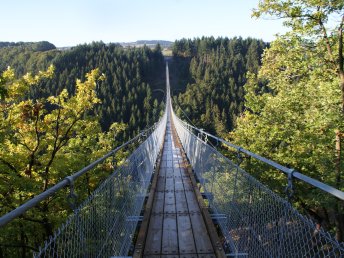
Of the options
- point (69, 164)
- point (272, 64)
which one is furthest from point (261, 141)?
point (69, 164)

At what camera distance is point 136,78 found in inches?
5059

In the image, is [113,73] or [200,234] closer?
[200,234]

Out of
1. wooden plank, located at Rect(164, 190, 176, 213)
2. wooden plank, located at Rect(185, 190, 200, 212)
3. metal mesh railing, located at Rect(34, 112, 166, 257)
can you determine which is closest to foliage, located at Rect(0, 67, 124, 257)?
wooden plank, located at Rect(164, 190, 176, 213)

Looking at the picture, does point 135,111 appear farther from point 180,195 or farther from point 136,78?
point 180,195

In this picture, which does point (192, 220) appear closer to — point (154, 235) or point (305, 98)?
point (154, 235)

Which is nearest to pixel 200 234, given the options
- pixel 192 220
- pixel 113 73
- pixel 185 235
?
pixel 185 235

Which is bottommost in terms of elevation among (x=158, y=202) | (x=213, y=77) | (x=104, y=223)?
→ (x=213, y=77)

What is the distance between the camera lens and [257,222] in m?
3.08

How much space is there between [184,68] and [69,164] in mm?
154567

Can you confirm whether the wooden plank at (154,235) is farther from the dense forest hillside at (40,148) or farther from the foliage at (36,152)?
the foliage at (36,152)

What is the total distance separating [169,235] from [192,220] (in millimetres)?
673

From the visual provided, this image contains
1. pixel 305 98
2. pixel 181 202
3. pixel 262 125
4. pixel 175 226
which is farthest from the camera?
pixel 262 125

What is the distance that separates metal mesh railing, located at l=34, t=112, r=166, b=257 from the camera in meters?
2.04

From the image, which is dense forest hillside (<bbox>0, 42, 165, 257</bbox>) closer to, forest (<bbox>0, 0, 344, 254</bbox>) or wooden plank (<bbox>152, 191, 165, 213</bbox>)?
forest (<bbox>0, 0, 344, 254</bbox>)
